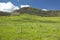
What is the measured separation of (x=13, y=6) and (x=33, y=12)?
0.67 m

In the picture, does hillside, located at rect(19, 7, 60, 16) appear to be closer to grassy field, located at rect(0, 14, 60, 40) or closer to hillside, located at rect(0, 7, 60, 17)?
hillside, located at rect(0, 7, 60, 17)

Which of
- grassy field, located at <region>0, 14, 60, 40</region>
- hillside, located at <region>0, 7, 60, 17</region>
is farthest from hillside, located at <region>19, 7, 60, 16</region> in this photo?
grassy field, located at <region>0, 14, 60, 40</region>

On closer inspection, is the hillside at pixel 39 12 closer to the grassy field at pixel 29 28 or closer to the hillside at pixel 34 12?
the hillside at pixel 34 12

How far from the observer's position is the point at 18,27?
425 centimetres

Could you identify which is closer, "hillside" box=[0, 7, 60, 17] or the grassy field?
the grassy field

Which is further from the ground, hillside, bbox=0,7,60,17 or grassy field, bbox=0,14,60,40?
hillside, bbox=0,7,60,17

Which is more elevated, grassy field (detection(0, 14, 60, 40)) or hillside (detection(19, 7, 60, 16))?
hillside (detection(19, 7, 60, 16))

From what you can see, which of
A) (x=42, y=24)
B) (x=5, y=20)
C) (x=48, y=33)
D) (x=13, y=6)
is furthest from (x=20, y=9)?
(x=48, y=33)

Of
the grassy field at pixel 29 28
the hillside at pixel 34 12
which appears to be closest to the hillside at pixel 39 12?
the hillside at pixel 34 12

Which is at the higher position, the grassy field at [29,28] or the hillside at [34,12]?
the hillside at [34,12]

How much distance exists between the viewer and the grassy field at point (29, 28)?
3836mm

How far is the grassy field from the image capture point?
151 inches

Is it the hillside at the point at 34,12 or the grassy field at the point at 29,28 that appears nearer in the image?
the grassy field at the point at 29,28

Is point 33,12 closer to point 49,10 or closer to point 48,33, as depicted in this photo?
point 49,10
